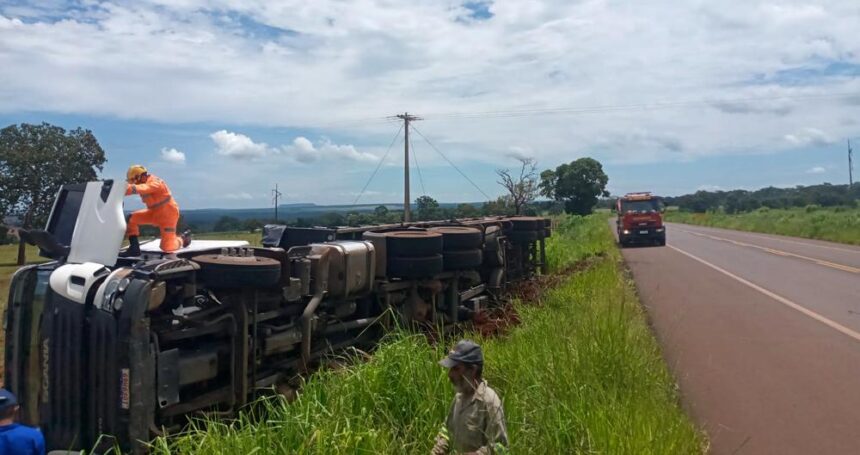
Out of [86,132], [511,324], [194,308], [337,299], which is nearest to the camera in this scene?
[194,308]

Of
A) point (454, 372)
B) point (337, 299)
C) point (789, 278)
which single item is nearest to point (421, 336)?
point (337, 299)

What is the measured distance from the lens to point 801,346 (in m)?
10.1

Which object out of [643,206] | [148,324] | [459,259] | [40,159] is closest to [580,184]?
[643,206]

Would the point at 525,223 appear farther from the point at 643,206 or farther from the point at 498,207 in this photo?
the point at 643,206

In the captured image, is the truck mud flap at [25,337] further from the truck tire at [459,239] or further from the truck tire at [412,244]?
the truck tire at [459,239]

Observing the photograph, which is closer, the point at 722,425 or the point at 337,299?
the point at 722,425

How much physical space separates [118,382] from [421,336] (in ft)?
9.73

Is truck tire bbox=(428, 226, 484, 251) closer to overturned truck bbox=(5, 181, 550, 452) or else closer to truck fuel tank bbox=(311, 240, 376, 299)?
truck fuel tank bbox=(311, 240, 376, 299)

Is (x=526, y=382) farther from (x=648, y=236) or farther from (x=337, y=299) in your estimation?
(x=648, y=236)

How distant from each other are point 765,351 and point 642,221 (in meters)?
25.6

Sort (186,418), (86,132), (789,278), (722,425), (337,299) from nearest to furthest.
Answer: (186,418)
(722,425)
(337,299)
(789,278)
(86,132)

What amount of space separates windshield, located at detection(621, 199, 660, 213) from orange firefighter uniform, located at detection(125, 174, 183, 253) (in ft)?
99.1

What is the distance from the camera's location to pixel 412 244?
29.6ft

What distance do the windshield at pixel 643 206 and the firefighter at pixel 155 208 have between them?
1188 inches
